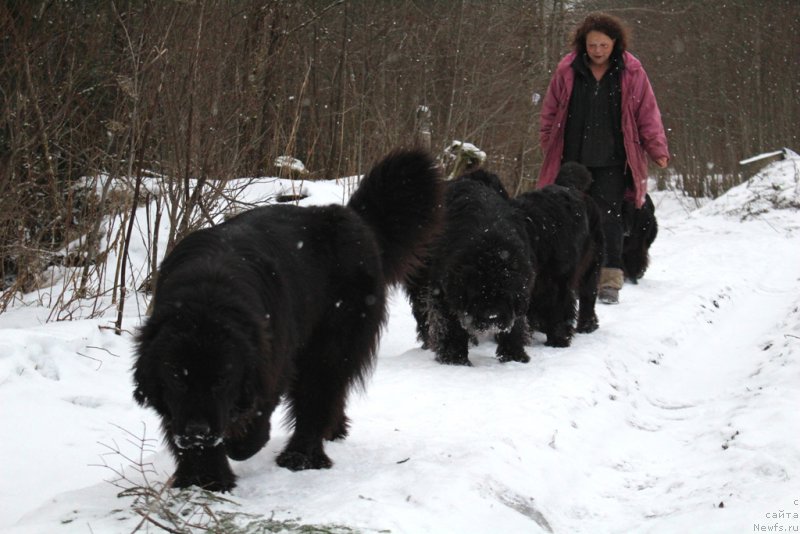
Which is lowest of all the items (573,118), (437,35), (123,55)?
(573,118)

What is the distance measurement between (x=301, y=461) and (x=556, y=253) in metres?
3.69

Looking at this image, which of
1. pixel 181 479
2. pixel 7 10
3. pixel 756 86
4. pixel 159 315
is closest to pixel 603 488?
pixel 181 479

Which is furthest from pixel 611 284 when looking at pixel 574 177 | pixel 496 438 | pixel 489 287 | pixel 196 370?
pixel 196 370

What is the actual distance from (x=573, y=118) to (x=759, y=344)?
2.94 m

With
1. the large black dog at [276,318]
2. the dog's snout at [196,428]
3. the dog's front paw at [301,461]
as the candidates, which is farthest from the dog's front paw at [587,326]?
the dog's snout at [196,428]

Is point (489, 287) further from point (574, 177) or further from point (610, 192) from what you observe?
point (610, 192)

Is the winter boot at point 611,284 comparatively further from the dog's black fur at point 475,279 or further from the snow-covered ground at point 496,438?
the dog's black fur at point 475,279

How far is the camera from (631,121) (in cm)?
830

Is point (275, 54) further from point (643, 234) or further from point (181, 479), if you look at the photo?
point (181, 479)

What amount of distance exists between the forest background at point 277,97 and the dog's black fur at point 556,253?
9.44 ft

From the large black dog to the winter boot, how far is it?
5026 mm

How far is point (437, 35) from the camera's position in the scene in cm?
1404

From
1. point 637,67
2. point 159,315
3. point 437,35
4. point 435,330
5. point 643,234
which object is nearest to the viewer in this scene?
point 159,315

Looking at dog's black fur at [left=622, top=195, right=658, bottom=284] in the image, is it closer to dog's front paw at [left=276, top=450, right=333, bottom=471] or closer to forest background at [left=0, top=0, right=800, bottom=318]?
forest background at [left=0, top=0, right=800, bottom=318]
